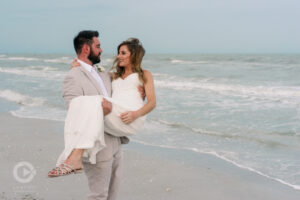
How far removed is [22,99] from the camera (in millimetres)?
12555

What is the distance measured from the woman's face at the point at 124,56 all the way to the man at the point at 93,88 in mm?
172

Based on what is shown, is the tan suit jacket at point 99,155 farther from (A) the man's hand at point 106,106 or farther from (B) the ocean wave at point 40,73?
(B) the ocean wave at point 40,73

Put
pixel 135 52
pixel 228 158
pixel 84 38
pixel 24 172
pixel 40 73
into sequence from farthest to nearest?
pixel 40 73
pixel 228 158
pixel 24 172
pixel 135 52
pixel 84 38

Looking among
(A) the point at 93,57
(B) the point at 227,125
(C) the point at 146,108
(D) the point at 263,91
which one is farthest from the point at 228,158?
(D) the point at 263,91

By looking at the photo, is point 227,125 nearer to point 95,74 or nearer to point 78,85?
point 95,74

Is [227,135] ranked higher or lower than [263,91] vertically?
higher

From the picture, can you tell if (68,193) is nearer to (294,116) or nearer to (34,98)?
(294,116)

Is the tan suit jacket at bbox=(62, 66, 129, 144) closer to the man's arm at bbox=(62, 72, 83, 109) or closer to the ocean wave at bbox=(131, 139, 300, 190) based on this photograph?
the man's arm at bbox=(62, 72, 83, 109)

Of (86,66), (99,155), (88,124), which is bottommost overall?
(99,155)

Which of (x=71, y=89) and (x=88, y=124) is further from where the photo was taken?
(x=71, y=89)

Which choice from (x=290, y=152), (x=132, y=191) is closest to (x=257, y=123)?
(x=290, y=152)

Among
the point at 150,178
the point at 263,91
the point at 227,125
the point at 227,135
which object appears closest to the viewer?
the point at 150,178

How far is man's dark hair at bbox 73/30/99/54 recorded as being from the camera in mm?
2811

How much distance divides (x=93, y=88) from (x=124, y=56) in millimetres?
431
